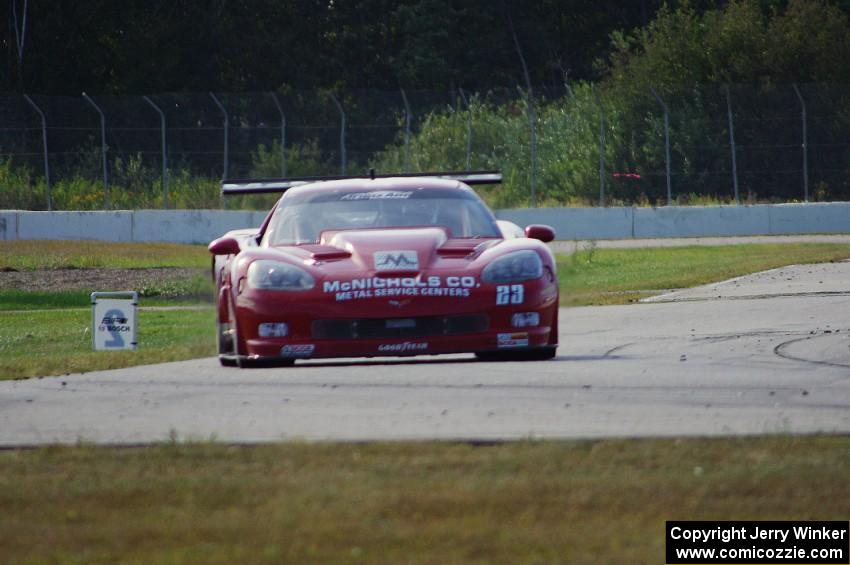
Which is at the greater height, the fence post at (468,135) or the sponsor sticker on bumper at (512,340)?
the fence post at (468,135)

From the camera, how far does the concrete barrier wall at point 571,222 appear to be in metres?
31.0

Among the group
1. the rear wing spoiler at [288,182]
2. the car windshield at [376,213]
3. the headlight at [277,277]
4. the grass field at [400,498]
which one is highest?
the rear wing spoiler at [288,182]

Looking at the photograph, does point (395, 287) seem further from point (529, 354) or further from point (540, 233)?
point (540, 233)

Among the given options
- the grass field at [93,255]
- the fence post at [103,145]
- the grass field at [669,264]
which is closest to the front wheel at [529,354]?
the grass field at [669,264]

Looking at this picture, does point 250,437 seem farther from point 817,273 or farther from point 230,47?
point 230,47

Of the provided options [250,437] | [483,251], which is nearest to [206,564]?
[250,437]

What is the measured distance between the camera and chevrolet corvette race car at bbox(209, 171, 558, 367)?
9445mm

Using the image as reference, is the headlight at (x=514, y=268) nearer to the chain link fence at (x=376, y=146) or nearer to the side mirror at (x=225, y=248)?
the side mirror at (x=225, y=248)

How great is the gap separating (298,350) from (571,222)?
21967 millimetres

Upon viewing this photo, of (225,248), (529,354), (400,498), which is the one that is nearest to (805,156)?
(529,354)

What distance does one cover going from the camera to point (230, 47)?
184 ft

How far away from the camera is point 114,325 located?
13.3 metres

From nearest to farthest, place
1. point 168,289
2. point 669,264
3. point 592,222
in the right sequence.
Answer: point 168,289, point 669,264, point 592,222

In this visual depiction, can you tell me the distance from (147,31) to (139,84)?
73.0 inches
